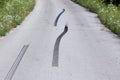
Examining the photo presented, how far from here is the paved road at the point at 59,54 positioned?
9891mm

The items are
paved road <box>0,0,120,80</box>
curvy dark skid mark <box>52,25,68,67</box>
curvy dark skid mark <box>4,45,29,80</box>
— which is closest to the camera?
curvy dark skid mark <box>4,45,29,80</box>

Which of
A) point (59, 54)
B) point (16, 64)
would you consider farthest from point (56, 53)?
point (16, 64)

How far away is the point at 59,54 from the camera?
507 inches

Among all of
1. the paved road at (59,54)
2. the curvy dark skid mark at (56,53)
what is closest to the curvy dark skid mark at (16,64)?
the paved road at (59,54)

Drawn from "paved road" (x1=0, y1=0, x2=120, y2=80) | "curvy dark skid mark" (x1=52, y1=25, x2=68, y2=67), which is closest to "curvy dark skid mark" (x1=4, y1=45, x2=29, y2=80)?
"paved road" (x1=0, y1=0, x2=120, y2=80)

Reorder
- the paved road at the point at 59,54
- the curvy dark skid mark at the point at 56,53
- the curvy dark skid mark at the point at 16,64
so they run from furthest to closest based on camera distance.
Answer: the curvy dark skid mark at the point at 56,53 → the paved road at the point at 59,54 → the curvy dark skid mark at the point at 16,64

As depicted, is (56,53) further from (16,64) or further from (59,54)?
(16,64)

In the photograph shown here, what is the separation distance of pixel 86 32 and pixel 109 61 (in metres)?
7.41

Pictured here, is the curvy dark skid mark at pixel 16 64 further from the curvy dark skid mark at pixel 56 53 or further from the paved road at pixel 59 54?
the curvy dark skid mark at pixel 56 53

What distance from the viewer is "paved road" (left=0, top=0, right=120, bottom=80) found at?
9.89 metres

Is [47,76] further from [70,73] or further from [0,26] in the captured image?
[0,26]

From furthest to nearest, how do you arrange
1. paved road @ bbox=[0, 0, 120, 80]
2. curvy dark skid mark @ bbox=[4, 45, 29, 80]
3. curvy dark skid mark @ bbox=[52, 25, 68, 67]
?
curvy dark skid mark @ bbox=[52, 25, 68, 67], paved road @ bbox=[0, 0, 120, 80], curvy dark skid mark @ bbox=[4, 45, 29, 80]

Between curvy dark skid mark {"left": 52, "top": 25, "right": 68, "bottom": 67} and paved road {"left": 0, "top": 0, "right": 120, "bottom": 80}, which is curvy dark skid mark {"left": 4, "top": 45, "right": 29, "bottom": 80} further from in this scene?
curvy dark skid mark {"left": 52, "top": 25, "right": 68, "bottom": 67}

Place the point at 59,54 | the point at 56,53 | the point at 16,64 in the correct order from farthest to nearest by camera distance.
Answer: the point at 56,53 → the point at 59,54 → the point at 16,64
